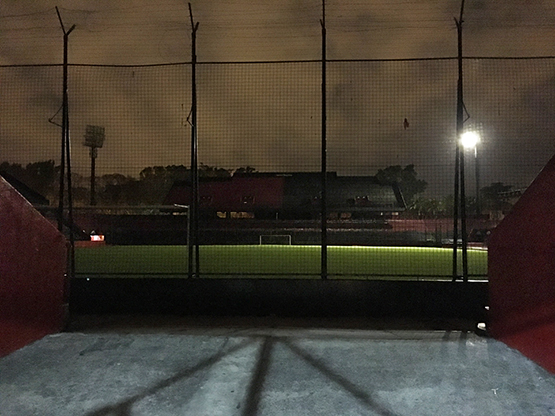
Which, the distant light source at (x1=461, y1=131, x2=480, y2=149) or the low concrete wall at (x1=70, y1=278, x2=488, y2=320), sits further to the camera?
the distant light source at (x1=461, y1=131, x2=480, y2=149)

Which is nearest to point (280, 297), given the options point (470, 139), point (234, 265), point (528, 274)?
point (528, 274)

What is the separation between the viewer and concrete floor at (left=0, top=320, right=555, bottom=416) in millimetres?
3127

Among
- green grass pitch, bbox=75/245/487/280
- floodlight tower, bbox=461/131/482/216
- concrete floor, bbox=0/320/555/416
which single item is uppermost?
floodlight tower, bbox=461/131/482/216

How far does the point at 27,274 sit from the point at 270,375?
2.78 metres

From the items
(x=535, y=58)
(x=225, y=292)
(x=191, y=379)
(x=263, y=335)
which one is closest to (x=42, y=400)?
(x=191, y=379)

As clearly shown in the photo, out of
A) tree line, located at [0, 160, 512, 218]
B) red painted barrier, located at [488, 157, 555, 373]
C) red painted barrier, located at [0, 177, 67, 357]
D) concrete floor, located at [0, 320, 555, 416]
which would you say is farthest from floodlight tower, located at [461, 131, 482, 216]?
red painted barrier, located at [0, 177, 67, 357]

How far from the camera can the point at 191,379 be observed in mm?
3596

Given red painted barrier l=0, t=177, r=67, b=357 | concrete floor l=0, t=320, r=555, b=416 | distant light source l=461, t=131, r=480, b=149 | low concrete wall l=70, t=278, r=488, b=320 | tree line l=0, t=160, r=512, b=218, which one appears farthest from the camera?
tree line l=0, t=160, r=512, b=218

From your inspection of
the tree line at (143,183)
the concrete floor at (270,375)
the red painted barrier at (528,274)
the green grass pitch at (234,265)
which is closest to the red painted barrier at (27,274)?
the concrete floor at (270,375)

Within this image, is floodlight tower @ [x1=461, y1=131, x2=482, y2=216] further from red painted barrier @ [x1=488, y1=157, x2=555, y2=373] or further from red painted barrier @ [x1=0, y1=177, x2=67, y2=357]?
red painted barrier @ [x1=0, y1=177, x2=67, y2=357]

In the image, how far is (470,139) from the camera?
19.6ft

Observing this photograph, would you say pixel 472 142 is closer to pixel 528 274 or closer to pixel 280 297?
pixel 528 274

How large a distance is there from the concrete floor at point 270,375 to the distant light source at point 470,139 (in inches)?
102

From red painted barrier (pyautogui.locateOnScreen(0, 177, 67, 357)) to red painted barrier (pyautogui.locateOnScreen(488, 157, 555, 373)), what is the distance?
5.01m
